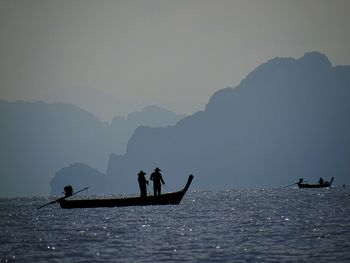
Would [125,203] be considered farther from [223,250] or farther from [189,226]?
[223,250]

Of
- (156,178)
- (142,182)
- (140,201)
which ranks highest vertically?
(156,178)

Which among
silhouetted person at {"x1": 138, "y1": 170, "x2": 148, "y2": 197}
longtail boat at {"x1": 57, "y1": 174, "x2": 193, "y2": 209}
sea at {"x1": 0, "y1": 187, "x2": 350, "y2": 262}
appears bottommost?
sea at {"x1": 0, "y1": 187, "x2": 350, "y2": 262}

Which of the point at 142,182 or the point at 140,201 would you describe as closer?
the point at 142,182

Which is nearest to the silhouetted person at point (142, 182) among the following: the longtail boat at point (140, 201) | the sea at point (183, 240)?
the longtail boat at point (140, 201)

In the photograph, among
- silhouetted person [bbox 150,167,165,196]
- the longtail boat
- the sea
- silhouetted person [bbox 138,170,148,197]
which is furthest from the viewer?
the longtail boat

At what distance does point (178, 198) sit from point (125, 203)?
426 cm

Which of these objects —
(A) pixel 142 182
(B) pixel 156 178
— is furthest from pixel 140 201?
(B) pixel 156 178

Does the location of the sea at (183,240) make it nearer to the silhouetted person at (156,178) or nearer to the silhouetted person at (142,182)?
the silhouetted person at (156,178)

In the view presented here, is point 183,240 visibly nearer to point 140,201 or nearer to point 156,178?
point 156,178

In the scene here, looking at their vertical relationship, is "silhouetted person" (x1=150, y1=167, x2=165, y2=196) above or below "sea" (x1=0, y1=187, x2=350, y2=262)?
above

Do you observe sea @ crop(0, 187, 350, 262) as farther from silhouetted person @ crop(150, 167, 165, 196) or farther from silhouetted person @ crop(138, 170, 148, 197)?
silhouetted person @ crop(138, 170, 148, 197)

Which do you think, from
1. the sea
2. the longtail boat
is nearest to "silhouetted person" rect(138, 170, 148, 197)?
the longtail boat

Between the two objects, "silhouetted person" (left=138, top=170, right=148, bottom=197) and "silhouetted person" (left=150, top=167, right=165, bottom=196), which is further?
"silhouetted person" (left=138, top=170, right=148, bottom=197)

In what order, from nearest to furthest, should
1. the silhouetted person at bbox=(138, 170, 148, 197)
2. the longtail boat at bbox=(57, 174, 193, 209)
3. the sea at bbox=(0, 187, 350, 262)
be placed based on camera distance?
the sea at bbox=(0, 187, 350, 262)
the silhouetted person at bbox=(138, 170, 148, 197)
the longtail boat at bbox=(57, 174, 193, 209)
